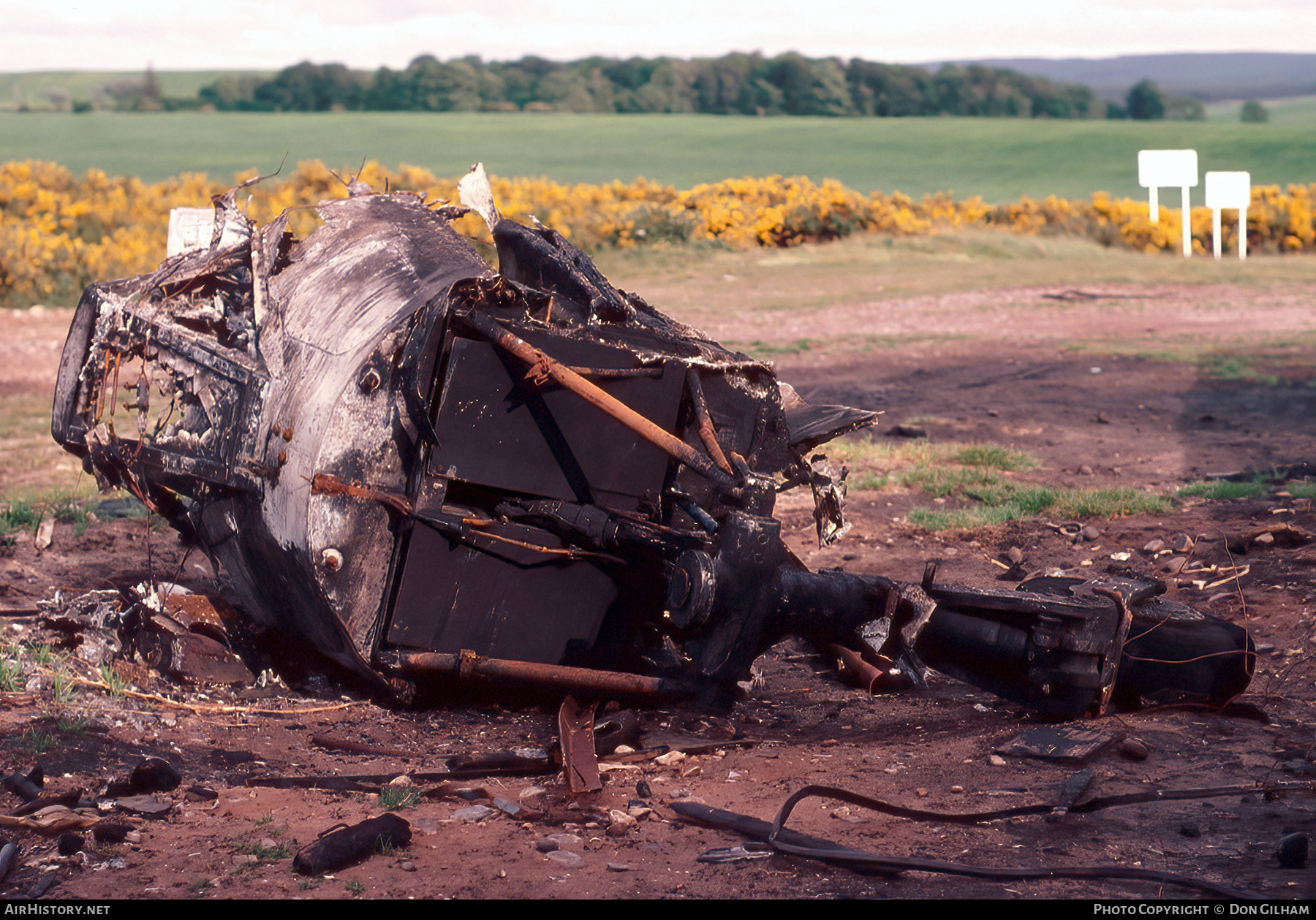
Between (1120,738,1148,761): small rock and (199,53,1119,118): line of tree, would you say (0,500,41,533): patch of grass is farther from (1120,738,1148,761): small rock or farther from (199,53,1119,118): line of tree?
(199,53,1119,118): line of tree

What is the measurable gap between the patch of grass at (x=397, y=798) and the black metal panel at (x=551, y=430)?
1126mm

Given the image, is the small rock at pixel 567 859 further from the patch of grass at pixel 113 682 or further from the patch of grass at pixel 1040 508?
the patch of grass at pixel 1040 508

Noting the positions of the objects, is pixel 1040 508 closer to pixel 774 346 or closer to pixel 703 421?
pixel 703 421

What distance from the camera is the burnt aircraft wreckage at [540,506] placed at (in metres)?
4.27

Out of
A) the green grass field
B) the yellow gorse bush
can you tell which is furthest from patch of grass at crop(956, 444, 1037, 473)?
the green grass field

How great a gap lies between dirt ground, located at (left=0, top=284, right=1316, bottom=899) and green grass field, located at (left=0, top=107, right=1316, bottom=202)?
32.5 m

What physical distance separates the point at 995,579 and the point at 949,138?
49026 mm

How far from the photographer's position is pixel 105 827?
3.45 meters

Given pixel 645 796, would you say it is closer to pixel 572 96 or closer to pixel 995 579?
pixel 995 579

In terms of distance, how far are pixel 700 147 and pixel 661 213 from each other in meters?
29.3

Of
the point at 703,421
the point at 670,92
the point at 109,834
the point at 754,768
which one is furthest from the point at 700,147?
the point at 109,834

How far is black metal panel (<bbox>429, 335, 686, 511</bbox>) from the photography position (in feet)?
14.2

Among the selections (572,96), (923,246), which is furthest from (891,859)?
(572,96)

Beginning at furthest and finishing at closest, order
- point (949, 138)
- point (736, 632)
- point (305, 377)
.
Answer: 1. point (949, 138)
2. point (305, 377)
3. point (736, 632)
